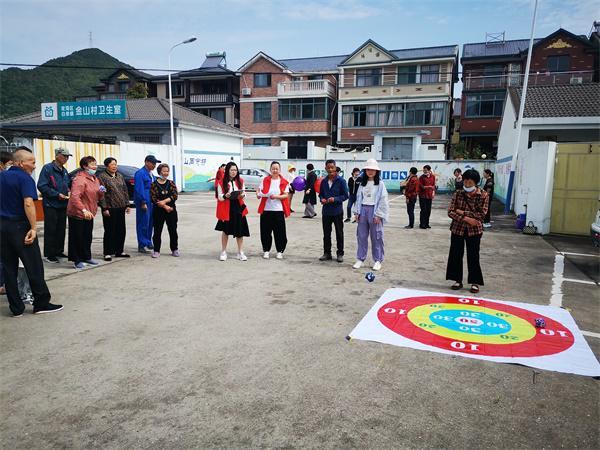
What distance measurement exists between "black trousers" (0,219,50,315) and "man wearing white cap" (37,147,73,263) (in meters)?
2.83

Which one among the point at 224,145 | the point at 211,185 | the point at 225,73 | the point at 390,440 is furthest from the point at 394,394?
the point at 225,73

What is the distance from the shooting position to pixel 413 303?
18.2 ft

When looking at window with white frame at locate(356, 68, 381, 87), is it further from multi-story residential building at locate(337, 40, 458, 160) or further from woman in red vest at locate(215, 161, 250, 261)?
woman in red vest at locate(215, 161, 250, 261)

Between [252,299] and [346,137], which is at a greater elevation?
[346,137]

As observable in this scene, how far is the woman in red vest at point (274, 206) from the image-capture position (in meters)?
7.89

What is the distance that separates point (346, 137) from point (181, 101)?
16790mm

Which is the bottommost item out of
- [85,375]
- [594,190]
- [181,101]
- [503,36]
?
[85,375]

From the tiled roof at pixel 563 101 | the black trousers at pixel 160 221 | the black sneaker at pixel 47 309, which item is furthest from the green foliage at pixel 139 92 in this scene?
the black sneaker at pixel 47 309

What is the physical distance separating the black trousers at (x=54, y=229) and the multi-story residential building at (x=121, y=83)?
39.0 m

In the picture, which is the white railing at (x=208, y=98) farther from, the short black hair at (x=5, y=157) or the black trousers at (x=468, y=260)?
the black trousers at (x=468, y=260)

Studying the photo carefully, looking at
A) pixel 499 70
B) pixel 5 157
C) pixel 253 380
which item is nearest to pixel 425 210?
pixel 253 380

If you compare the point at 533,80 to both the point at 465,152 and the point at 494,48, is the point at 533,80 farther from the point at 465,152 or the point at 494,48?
the point at 465,152

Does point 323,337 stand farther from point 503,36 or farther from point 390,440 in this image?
point 503,36

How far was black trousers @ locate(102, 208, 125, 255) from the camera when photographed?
25.4ft
